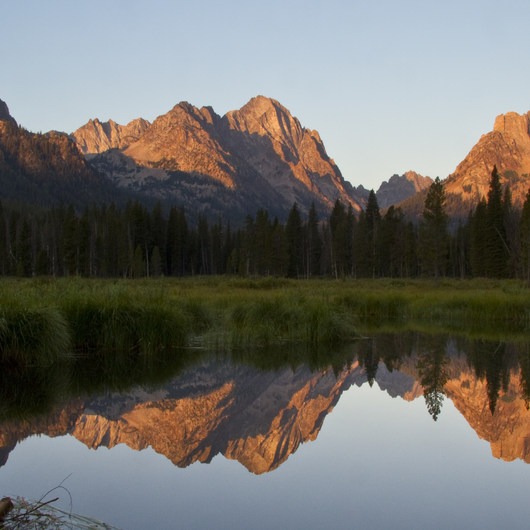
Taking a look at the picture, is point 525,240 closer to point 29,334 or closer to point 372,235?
point 372,235

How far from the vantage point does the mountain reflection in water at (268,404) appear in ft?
33.6

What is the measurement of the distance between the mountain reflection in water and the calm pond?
4cm

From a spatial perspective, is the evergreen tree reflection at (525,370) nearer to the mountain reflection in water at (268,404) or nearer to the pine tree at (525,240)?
the mountain reflection in water at (268,404)

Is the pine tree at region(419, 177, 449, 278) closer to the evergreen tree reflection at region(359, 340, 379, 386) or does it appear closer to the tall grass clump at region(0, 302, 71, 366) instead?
the evergreen tree reflection at region(359, 340, 379, 386)

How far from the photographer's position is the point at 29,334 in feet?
46.6

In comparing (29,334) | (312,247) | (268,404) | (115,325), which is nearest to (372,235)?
(312,247)

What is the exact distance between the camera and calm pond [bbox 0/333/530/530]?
735 centimetres

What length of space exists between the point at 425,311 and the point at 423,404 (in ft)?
59.0

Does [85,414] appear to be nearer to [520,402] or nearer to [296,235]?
[520,402]

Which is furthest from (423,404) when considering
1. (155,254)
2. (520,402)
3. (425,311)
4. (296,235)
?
(296,235)

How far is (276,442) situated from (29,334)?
21.8ft

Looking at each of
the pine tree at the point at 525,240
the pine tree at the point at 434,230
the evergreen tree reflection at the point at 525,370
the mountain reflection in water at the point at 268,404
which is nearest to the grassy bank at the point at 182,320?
the mountain reflection in water at the point at 268,404

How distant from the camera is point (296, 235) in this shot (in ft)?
324

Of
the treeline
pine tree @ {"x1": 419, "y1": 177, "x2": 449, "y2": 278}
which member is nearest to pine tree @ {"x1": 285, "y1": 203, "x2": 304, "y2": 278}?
the treeline
